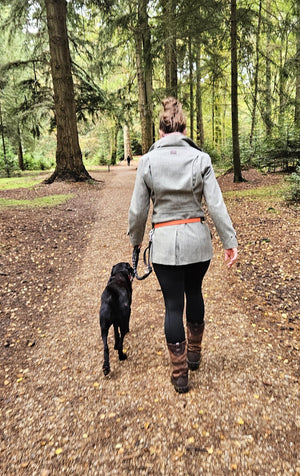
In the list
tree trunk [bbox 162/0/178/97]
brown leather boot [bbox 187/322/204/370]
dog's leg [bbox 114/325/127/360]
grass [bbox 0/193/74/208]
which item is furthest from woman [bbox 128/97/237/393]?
tree trunk [bbox 162/0/178/97]

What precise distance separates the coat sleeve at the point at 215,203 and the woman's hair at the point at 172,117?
11.8 inches

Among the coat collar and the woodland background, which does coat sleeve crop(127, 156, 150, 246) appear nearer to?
the coat collar

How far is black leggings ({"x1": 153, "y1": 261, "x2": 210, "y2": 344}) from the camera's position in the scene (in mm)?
2113

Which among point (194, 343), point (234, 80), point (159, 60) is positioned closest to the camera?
point (194, 343)

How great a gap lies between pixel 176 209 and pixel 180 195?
0.10m

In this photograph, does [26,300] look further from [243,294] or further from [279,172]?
[279,172]

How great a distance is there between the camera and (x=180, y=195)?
6.68ft

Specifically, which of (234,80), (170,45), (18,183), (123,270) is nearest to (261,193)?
(234,80)

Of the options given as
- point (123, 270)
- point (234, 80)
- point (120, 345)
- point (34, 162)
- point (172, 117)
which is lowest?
point (120, 345)

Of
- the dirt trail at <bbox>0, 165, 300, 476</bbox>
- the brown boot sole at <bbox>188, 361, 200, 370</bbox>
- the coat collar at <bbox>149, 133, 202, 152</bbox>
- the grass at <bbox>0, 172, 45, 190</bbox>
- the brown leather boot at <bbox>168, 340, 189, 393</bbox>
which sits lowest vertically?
the dirt trail at <bbox>0, 165, 300, 476</bbox>

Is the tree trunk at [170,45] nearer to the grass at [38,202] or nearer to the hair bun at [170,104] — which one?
the grass at [38,202]

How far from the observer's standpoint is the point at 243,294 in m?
3.87

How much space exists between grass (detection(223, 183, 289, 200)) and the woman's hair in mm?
6915

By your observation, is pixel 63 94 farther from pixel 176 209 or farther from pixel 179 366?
pixel 179 366
